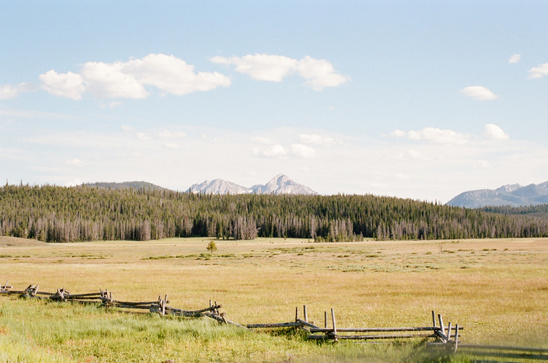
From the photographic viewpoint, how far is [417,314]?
82.3 ft

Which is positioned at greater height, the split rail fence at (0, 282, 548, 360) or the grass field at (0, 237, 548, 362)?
Result: the split rail fence at (0, 282, 548, 360)

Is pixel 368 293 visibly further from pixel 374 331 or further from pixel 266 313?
pixel 374 331

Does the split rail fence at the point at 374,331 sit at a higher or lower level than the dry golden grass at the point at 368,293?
higher

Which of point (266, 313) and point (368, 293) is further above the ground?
point (266, 313)

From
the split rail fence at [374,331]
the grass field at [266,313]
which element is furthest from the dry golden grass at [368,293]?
the split rail fence at [374,331]

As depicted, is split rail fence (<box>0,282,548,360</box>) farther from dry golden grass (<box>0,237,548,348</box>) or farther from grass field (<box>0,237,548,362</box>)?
dry golden grass (<box>0,237,548,348</box>)

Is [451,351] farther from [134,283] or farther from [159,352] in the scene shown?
[134,283]

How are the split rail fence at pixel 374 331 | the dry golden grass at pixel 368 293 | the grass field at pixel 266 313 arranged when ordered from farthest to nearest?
the dry golden grass at pixel 368 293 → the grass field at pixel 266 313 → the split rail fence at pixel 374 331

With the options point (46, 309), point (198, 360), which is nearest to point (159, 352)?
point (198, 360)

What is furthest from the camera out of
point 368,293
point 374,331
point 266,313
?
point 368,293

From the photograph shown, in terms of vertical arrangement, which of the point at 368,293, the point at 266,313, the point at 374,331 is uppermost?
the point at 374,331

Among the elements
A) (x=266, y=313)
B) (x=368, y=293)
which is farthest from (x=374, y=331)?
(x=368, y=293)

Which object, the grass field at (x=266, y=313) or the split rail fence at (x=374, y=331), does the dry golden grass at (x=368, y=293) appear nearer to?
the grass field at (x=266, y=313)

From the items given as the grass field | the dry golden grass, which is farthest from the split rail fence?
the dry golden grass
